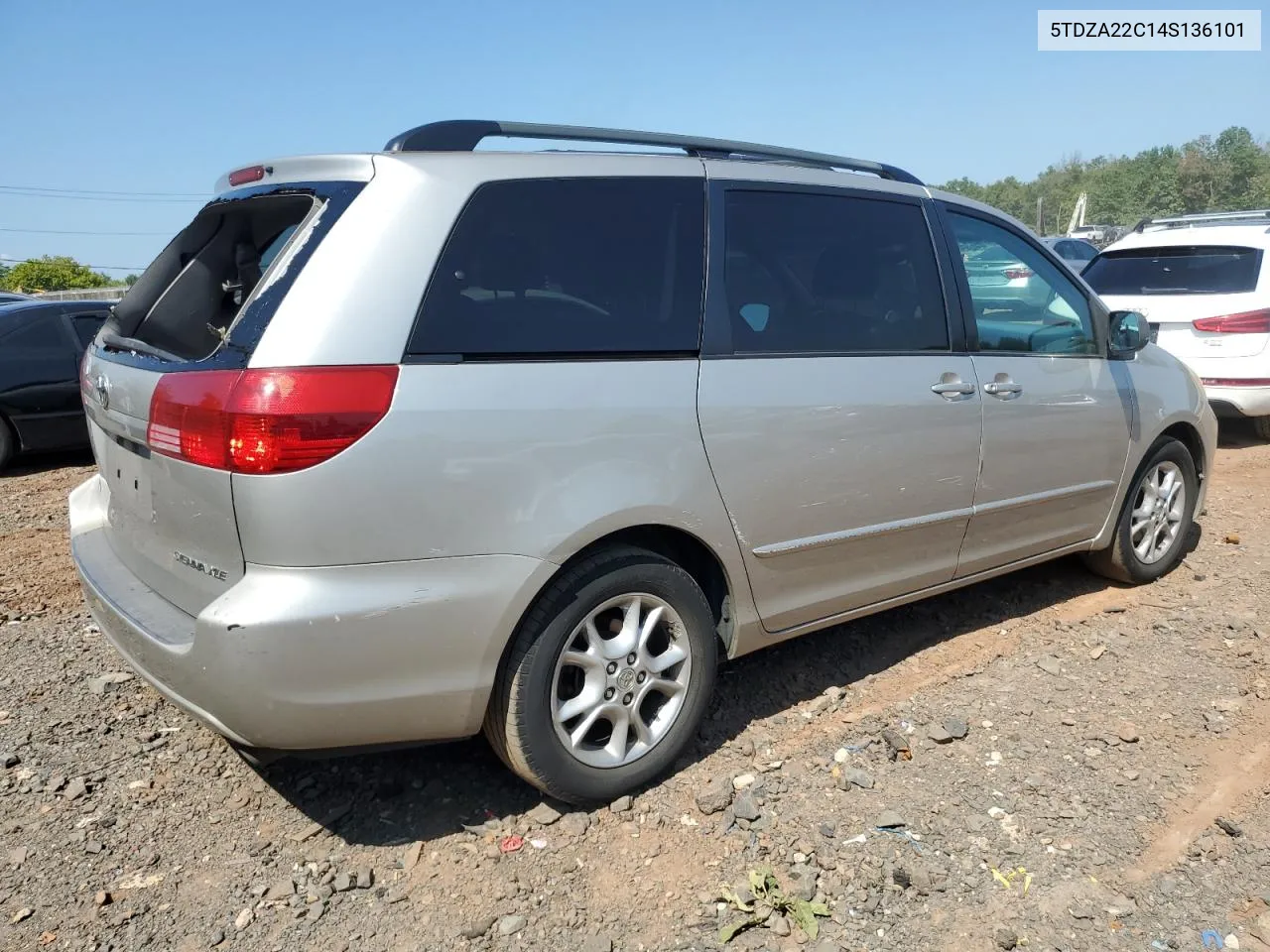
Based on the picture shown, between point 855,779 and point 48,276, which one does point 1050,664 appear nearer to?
point 855,779

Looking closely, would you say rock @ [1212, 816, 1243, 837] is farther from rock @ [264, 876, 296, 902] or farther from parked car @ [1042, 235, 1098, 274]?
parked car @ [1042, 235, 1098, 274]

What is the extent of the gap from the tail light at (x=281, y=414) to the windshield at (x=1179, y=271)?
25.1ft

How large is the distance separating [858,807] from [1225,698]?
1.67 m

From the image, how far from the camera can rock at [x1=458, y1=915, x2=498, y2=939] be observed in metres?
2.41

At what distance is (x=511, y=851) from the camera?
8.98ft

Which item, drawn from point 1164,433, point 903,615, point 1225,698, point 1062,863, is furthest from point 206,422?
point 1164,433

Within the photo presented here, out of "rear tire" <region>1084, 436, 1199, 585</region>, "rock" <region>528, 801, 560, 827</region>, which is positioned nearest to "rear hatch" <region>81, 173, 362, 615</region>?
"rock" <region>528, 801, 560, 827</region>

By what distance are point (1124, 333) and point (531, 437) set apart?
3.07 meters

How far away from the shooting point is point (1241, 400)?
25.1 ft

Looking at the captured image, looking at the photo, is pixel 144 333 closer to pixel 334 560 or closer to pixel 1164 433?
pixel 334 560

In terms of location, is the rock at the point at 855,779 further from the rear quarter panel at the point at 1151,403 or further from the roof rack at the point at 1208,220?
the roof rack at the point at 1208,220

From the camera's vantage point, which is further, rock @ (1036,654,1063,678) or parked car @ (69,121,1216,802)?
rock @ (1036,654,1063,678)

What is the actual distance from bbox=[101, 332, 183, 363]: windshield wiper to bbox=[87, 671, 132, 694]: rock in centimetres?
132

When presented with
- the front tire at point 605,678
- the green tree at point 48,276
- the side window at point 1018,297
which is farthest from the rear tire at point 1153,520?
the green tree at point 48,276
